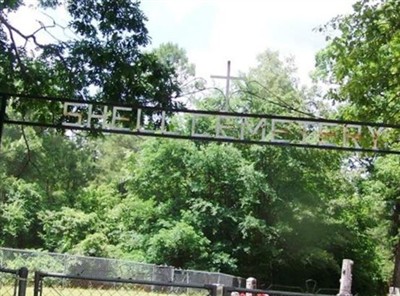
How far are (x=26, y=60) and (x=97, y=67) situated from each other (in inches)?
46.0

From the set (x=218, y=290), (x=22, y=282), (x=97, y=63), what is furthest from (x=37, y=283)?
(x=97, y=63)

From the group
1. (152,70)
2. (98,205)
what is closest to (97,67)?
(152,70)

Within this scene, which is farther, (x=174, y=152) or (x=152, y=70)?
(x=174, y=152)

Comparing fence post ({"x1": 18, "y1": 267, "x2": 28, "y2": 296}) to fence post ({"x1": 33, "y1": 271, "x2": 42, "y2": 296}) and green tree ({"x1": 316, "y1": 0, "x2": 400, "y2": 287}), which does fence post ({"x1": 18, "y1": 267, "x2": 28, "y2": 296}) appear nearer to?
fence post ({"x1": 33, "y1": 271, "x2": 42, "y2": 296})

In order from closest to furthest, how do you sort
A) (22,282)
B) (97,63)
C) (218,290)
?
1. (218,290)
2. (22,282)
3. (97,63)

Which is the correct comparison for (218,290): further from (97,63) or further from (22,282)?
(97,63)

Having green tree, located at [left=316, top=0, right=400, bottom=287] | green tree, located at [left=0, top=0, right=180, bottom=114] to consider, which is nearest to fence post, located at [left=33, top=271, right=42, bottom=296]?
green tree, located at [left=0, top=0, right=180, bottom=114]

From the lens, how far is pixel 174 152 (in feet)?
104

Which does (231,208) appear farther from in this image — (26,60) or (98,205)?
(26,60)

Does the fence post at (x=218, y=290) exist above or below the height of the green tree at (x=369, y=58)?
below

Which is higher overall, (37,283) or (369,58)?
(369,58)

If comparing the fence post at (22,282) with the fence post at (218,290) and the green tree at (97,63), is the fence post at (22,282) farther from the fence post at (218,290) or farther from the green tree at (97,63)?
the green tree at (97,63)

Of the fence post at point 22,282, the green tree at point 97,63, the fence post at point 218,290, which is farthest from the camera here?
the green tree at point 97,63

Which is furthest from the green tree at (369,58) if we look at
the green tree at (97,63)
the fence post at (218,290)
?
the fence post at (218,290)
